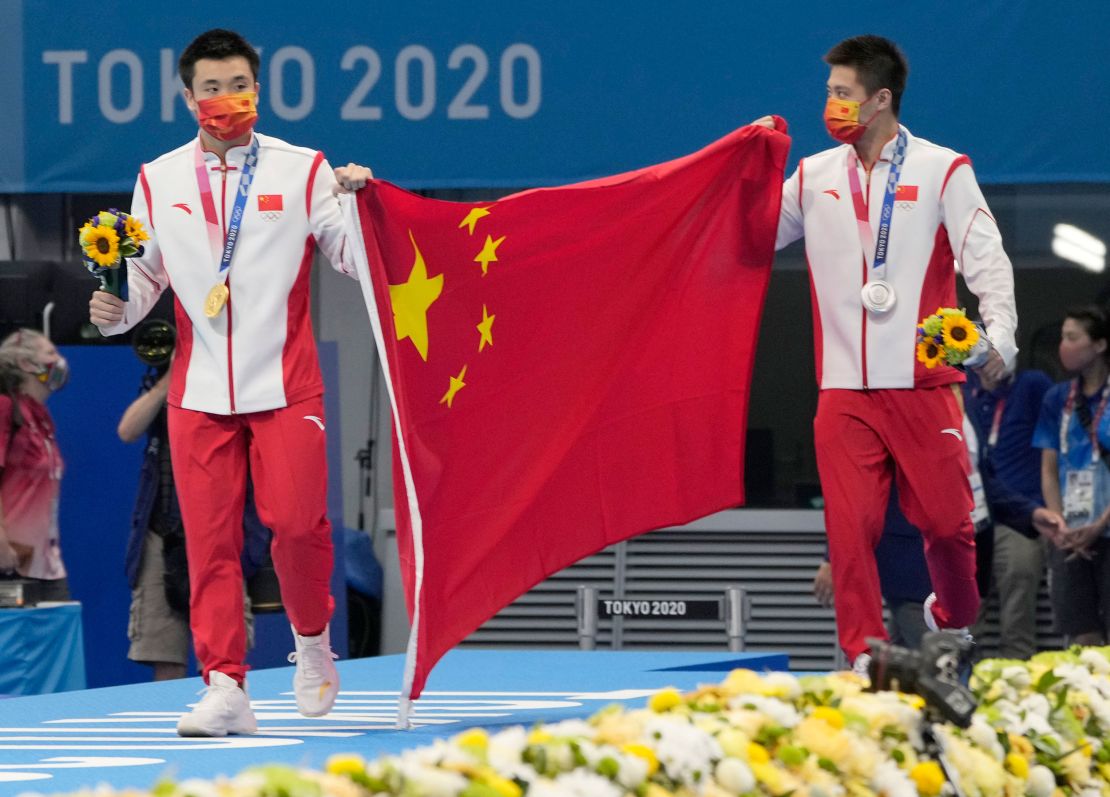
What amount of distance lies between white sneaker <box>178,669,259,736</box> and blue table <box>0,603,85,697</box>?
2.64m

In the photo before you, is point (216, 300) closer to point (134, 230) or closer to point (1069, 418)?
point (134, 230)

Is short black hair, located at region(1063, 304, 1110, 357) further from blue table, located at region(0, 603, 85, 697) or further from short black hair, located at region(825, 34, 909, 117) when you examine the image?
blue table, located at region(0, 603, 85, 697)

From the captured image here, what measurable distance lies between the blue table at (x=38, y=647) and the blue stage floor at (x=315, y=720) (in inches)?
39.5

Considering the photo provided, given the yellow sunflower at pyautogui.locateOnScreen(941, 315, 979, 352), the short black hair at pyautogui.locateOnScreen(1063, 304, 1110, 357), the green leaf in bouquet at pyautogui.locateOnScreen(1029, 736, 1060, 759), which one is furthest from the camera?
the short black hair at pyautogui.locateOnScreen(1063, 304, 1110, 357)

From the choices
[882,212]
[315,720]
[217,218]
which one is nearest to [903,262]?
[882,212]

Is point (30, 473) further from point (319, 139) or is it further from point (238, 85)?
point (238, 85)

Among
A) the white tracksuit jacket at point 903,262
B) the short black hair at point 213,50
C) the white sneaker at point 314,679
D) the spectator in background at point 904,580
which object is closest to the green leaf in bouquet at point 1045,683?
the white tracksuit jacket at point 903,262

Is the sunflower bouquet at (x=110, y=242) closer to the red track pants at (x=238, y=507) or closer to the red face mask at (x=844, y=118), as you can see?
the red track pants at (x=238, y=507)

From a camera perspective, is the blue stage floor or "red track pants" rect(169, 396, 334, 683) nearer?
the blue stage floor

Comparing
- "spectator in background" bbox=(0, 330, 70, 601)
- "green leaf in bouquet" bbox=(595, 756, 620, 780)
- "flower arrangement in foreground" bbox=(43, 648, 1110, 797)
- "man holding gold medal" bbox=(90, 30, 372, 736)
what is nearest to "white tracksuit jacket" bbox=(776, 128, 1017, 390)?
"man holding gold medal" bbox=(90, 30, 372, 736)

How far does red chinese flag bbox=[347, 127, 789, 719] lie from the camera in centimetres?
572

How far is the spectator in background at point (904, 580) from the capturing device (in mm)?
8195

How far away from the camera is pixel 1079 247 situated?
1105 centimetres

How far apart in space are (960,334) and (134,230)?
89.4 inches
